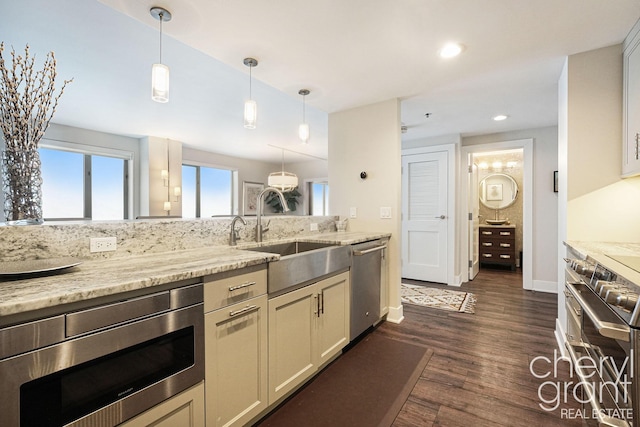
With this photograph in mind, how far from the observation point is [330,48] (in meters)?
2.01

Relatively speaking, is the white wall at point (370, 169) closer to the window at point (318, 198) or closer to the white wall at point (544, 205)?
the white wall at point (544, 205)

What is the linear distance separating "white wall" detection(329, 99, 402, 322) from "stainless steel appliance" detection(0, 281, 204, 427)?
2149 mm

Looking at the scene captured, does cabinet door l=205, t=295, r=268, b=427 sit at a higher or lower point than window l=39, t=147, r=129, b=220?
lower

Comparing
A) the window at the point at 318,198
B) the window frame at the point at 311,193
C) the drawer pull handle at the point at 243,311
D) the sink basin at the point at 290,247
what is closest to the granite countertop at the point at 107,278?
the drawer pull handle at the point at 243,311

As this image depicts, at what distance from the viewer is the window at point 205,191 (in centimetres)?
631

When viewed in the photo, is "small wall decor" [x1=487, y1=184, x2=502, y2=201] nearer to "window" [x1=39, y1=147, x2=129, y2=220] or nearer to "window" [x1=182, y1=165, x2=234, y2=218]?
"window" [x1=182, y1=165, x2=234, y2=218]

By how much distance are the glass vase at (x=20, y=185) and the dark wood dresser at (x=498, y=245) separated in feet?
20.3

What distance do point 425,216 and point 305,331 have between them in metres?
3.29

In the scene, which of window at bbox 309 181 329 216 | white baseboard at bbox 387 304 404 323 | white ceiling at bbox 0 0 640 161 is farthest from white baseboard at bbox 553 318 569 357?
window at bbox 309 181 329 216

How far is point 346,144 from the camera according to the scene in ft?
10.5

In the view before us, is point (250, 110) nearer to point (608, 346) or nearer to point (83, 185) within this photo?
Answer: point (608, 346)

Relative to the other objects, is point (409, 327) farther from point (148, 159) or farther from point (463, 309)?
point (148, 159)

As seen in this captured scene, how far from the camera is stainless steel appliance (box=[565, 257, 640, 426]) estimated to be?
880 millimetres

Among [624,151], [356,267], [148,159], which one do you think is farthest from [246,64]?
[148,159]
